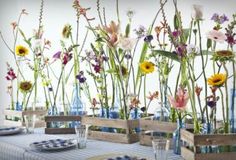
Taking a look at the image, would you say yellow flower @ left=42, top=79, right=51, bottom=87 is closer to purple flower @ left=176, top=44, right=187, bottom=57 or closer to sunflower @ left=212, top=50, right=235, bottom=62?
purple flower @ left=176, top=44, right=187, bottom=57

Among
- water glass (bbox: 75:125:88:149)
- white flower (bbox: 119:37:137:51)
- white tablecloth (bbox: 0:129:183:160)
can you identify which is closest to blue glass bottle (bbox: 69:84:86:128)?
white tablecloth (bbox: 0:129:183:160)

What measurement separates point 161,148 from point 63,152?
444mm

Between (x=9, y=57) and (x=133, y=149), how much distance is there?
182 cm

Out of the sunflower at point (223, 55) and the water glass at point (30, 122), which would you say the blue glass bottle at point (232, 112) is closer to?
the sunflower at point (223, 55)

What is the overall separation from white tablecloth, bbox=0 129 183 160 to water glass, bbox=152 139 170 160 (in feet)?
0.37

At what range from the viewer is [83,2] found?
320 centimetres

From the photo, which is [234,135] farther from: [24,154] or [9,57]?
[9,57]

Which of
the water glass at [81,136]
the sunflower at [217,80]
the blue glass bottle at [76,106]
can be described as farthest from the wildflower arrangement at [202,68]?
the blue glass bottle at [76,106]

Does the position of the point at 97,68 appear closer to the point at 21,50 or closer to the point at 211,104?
the point at 21,50

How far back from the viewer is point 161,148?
1317 mm

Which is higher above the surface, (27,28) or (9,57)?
(27,28)

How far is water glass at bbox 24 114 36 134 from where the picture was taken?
2096 millimetres

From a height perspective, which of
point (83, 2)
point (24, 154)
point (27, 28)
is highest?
point (83, 2)

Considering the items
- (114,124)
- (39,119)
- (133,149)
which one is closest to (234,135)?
(133,149)
